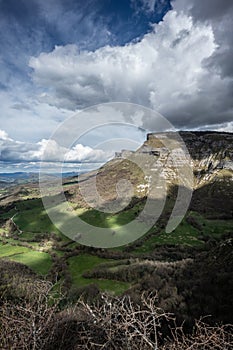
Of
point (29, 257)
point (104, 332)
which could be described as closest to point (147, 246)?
point (29, 257)

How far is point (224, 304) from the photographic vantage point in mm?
17109

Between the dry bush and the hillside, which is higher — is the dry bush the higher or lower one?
the higher one

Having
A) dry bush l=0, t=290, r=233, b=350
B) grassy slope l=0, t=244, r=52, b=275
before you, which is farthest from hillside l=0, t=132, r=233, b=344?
dry bush l=0, t=290, r=233, b=350

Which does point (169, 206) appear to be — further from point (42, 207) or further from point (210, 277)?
point (210, 277)

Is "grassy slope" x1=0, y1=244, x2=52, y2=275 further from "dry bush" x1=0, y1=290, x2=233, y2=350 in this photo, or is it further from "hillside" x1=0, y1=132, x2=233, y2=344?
"dry bush" x1=0, y1=290, x2=233, y2=350

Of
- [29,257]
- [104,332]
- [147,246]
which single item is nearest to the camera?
[104,332]

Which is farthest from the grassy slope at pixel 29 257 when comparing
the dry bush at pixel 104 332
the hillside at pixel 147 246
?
the dry bush at pixel 104 332

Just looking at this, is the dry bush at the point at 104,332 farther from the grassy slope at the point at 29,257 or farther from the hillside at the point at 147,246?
the grassy slope at the point at 29,257

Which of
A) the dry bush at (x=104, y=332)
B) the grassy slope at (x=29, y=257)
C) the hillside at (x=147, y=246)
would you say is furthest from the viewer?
the grassy slope at (x=29, y=257)

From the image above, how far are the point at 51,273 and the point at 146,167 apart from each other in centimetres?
13380

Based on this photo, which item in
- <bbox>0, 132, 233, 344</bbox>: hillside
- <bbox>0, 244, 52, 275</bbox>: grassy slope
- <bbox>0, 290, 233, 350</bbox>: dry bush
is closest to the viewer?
<bbox>0, 290, 233, 350</bbox>: dry bush

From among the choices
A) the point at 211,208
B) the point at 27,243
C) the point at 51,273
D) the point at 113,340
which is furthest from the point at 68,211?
the point at 113,340

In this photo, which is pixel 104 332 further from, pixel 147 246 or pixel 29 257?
pixel 147 246

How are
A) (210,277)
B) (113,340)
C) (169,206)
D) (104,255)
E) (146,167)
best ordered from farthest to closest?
1. (146,167)
2. (169,206)
3. (104,255)
4. (210,277)
5. (113,340)
